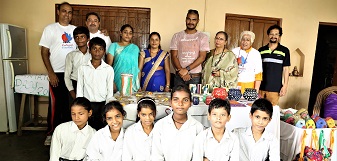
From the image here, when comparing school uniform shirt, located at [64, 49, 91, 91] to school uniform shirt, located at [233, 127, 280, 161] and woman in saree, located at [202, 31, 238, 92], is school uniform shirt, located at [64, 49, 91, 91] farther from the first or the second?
school uniform shirt, located at [233, 127, 280, 161]

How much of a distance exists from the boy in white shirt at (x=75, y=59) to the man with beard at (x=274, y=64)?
231 cm

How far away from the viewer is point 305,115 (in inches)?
99.3

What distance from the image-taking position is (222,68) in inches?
111

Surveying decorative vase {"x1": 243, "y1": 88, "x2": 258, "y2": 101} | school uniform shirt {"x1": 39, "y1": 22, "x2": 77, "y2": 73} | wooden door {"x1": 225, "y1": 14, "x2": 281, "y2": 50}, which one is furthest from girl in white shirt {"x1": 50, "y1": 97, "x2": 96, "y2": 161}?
wooden door {"x1": 225, "y1": 14, "x2": 281, "y2": 50}

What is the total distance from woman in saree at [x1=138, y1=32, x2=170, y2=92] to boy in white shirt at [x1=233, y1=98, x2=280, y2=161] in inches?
46.2

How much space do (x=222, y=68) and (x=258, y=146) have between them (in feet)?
3.53

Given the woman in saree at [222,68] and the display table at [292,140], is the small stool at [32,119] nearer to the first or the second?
the woman in saree at [222,68]

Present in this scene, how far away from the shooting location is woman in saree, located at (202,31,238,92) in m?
2.77

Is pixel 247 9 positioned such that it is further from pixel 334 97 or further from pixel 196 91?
pixel 196 91

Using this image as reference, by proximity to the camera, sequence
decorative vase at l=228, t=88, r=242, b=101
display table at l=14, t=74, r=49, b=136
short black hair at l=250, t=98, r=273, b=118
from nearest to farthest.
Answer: short black hair at l=250, t=98, r=273, b=118 → decorative vase at l=228, t=88, r=242, b=101 → display table at l=14, t=74, r=49, b=136

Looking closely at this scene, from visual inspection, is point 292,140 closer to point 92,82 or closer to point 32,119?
point 92,82

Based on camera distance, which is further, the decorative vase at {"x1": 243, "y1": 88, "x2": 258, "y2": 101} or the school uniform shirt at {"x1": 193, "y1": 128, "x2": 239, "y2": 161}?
the decorative vase at {"x1": 243, "y1": 88, "x2": 258, "y2": 101}

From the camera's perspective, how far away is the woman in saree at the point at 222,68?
2.77 metres

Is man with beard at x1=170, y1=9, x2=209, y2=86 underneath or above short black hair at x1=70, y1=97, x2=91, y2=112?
above
